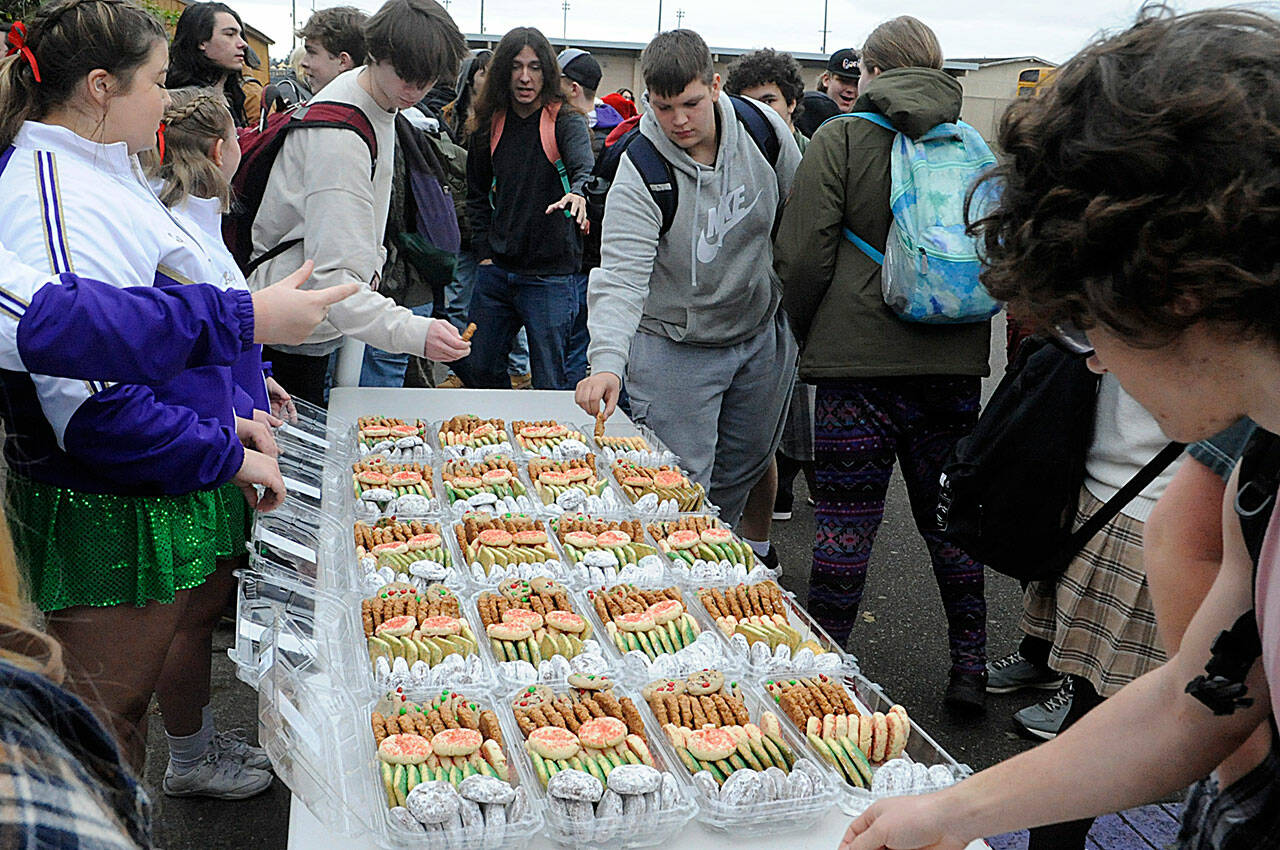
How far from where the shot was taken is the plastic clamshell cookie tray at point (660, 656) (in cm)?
177

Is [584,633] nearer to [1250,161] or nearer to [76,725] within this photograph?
[76,725]

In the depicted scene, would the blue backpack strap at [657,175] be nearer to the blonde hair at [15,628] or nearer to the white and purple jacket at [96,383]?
the white and purple jacket at [96,383]

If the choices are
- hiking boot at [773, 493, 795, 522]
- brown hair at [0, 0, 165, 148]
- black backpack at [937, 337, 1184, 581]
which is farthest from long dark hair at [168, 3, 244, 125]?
black backpack at [937, 337, 1184, 581]

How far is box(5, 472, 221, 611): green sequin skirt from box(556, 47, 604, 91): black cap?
434 cm

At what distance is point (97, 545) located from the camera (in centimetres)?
197

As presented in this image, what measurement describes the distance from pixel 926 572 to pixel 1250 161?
3.92 m

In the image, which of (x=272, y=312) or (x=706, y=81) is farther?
(x=706, y=81)

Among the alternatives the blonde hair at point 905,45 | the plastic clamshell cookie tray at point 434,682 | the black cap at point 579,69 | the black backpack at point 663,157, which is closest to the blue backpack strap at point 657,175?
the black backpack at point 663,157

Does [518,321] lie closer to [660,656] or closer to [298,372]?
[298,372]

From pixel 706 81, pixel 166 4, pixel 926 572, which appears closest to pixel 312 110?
pixel 706 81

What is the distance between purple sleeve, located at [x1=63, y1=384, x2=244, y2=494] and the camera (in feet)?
5.95

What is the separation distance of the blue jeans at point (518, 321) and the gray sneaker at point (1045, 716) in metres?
2.48

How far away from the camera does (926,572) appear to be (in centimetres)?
447

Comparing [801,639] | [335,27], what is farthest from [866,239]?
[335,27]
